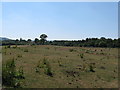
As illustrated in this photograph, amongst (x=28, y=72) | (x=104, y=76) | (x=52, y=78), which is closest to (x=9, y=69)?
(x=28, y=72)

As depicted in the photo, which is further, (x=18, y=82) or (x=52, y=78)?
(x=52, y=78)

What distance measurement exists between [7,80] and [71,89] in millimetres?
3477

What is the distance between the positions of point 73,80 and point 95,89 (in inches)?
62.7

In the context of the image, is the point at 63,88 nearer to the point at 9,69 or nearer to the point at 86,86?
the point at 86,86

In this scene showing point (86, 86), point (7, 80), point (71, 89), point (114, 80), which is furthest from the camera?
point (114, 80)

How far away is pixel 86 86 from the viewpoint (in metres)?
11.3

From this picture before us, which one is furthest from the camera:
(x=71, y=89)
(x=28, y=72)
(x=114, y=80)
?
(x=114, y=80)

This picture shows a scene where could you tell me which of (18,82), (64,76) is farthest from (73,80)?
(18,82)

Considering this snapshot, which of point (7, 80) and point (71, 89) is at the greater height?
point (7, 80)

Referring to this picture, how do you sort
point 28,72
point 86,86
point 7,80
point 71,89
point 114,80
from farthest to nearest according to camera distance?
point 114,80
point 28,72
point 86,86
point 71,89
point 7,80

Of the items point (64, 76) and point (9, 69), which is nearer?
point (9, 69)

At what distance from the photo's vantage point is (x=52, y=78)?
11.9 metres

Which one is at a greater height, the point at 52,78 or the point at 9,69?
the point at 9,69

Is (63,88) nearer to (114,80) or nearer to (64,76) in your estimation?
(64,76)
